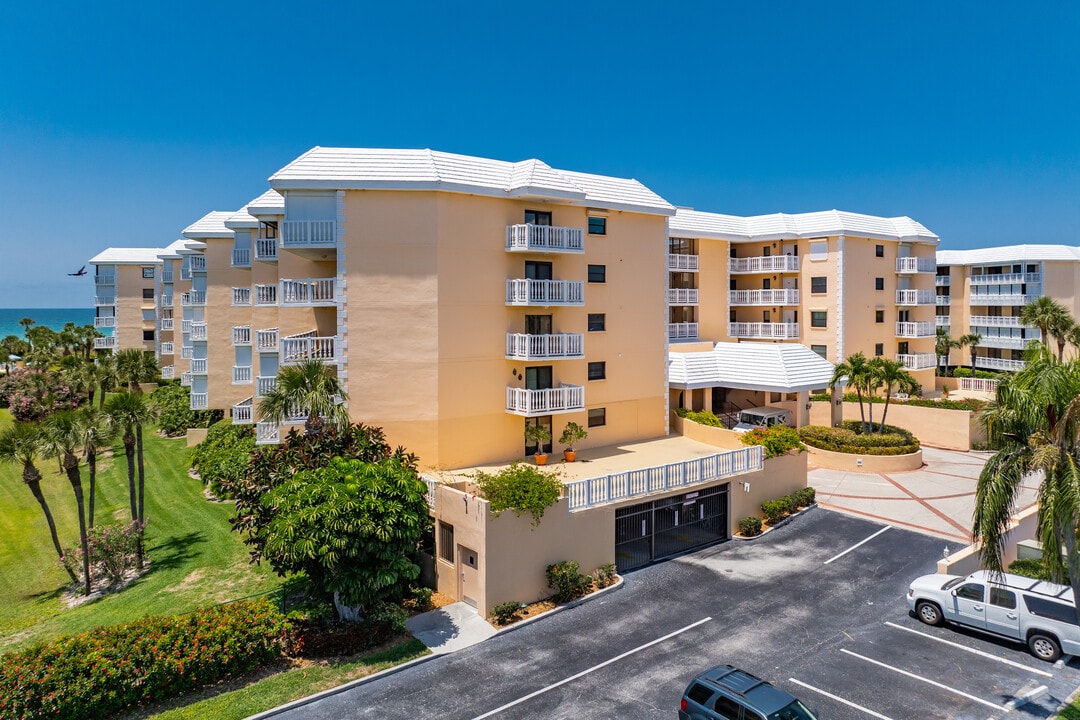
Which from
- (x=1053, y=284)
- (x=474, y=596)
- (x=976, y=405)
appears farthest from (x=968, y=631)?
(x=1053, y=284)

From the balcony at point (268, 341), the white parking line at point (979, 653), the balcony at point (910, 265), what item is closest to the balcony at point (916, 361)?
the balcony at point (910, 265)

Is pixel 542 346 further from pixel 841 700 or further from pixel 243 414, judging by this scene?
pixel 243 414

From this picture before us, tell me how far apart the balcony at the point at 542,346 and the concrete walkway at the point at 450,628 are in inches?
445

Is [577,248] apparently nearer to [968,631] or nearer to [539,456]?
[539,456]

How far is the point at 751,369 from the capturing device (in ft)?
121

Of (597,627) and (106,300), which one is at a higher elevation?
(106,300)

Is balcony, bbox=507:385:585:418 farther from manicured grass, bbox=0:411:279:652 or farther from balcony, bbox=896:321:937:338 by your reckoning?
balcony, bbox=896:321:937:338

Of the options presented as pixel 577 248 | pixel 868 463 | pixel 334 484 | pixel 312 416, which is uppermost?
pixel 577 248

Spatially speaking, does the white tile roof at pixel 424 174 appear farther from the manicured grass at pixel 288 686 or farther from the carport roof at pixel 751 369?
the manicured grass at pixel 288 686

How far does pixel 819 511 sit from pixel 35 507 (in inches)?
1531

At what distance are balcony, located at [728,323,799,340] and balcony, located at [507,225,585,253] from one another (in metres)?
21.6

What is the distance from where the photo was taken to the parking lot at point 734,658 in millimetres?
14070

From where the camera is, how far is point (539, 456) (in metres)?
27.8

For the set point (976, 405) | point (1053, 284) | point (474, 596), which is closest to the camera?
point (474, 596)
